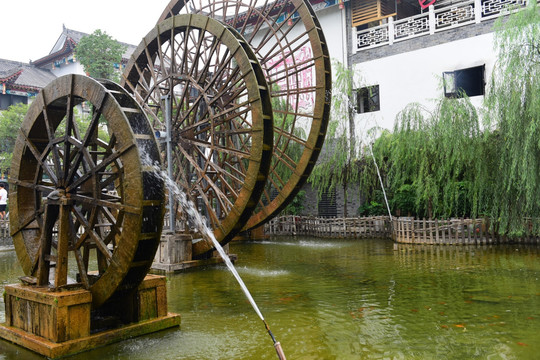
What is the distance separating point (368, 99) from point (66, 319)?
13909 millimetres

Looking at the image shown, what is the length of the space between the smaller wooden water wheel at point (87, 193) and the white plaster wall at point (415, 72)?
10725 mm

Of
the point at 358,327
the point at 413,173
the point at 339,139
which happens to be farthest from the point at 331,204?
the point at 358,327

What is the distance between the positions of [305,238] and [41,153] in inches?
395

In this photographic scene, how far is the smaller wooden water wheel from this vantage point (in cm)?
512

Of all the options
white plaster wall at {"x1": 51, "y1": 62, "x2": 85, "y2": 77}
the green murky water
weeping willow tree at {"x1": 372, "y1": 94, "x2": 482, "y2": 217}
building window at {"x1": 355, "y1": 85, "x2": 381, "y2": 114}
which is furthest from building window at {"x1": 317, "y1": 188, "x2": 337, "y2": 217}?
white plaster wall at {"x1": 51, "y1": 62, "x2": 85, "y2": 77}

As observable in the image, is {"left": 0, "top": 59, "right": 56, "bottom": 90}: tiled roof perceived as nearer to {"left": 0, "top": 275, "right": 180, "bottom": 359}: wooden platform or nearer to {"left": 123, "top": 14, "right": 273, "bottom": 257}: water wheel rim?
{"left": 123, "top": 14, "right": 273, "bottom": 257}: water wheel rim

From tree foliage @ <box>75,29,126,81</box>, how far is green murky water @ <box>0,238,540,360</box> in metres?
13.1

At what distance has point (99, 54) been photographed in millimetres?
21781

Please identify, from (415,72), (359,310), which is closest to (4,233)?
(359,310)

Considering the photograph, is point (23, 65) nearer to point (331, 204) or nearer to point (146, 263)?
point (331, 204)

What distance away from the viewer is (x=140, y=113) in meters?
5.53

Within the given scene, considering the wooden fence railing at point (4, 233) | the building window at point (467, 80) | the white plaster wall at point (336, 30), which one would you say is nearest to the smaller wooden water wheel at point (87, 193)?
the wooden fence railing at point (4, 233)

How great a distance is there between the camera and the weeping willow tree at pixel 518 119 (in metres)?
10.4

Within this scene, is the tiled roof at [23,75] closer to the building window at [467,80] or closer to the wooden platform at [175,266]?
the wooden platform at [175,266]
